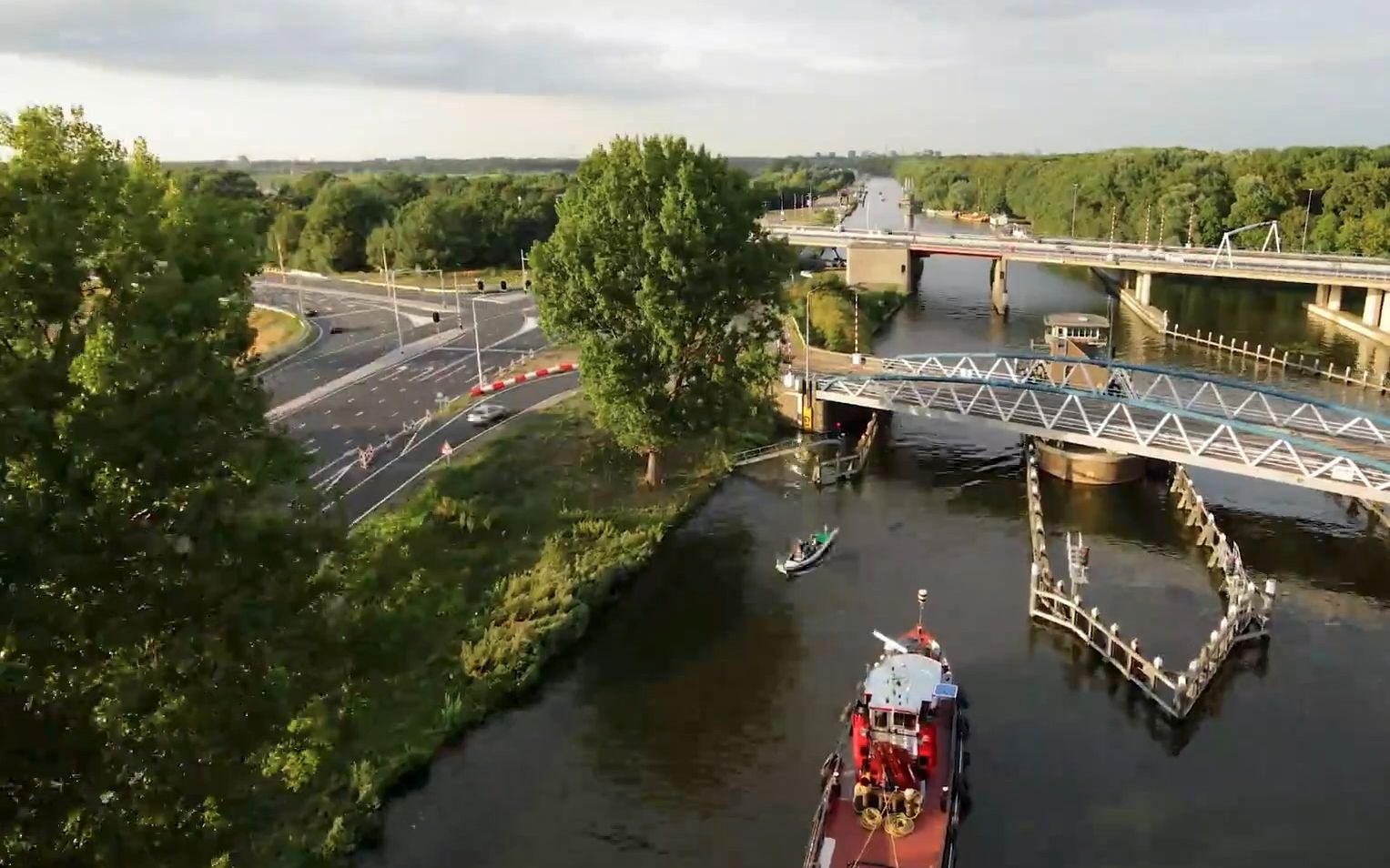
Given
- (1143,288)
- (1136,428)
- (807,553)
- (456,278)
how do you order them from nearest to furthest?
(807,553)
(1136,428)
(1143,288)
(456,278)

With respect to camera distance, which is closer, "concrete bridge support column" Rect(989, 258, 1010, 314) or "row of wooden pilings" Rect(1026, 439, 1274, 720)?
"row of wooden pilings" Rect(1026, 439, 1274, 720)

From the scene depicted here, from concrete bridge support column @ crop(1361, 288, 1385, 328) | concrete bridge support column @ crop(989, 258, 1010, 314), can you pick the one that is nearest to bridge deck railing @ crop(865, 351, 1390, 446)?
concrete bridge support column @ crop(989, 258, 1010, 314)

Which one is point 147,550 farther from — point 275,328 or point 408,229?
point 408,229

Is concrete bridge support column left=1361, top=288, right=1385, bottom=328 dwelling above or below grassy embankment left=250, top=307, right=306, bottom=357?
above

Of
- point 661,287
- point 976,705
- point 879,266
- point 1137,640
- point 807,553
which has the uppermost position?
point 661,287

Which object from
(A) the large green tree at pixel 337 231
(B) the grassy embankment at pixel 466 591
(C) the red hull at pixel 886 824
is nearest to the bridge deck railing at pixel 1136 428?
(B) the grassy embankment at pixel 466 591

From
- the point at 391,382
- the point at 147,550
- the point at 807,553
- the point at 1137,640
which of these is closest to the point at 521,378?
the point at 391,382

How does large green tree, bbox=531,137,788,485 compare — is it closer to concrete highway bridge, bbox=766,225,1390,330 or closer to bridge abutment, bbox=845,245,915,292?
concrete highway bridge, bbox=766,225,1390,330
